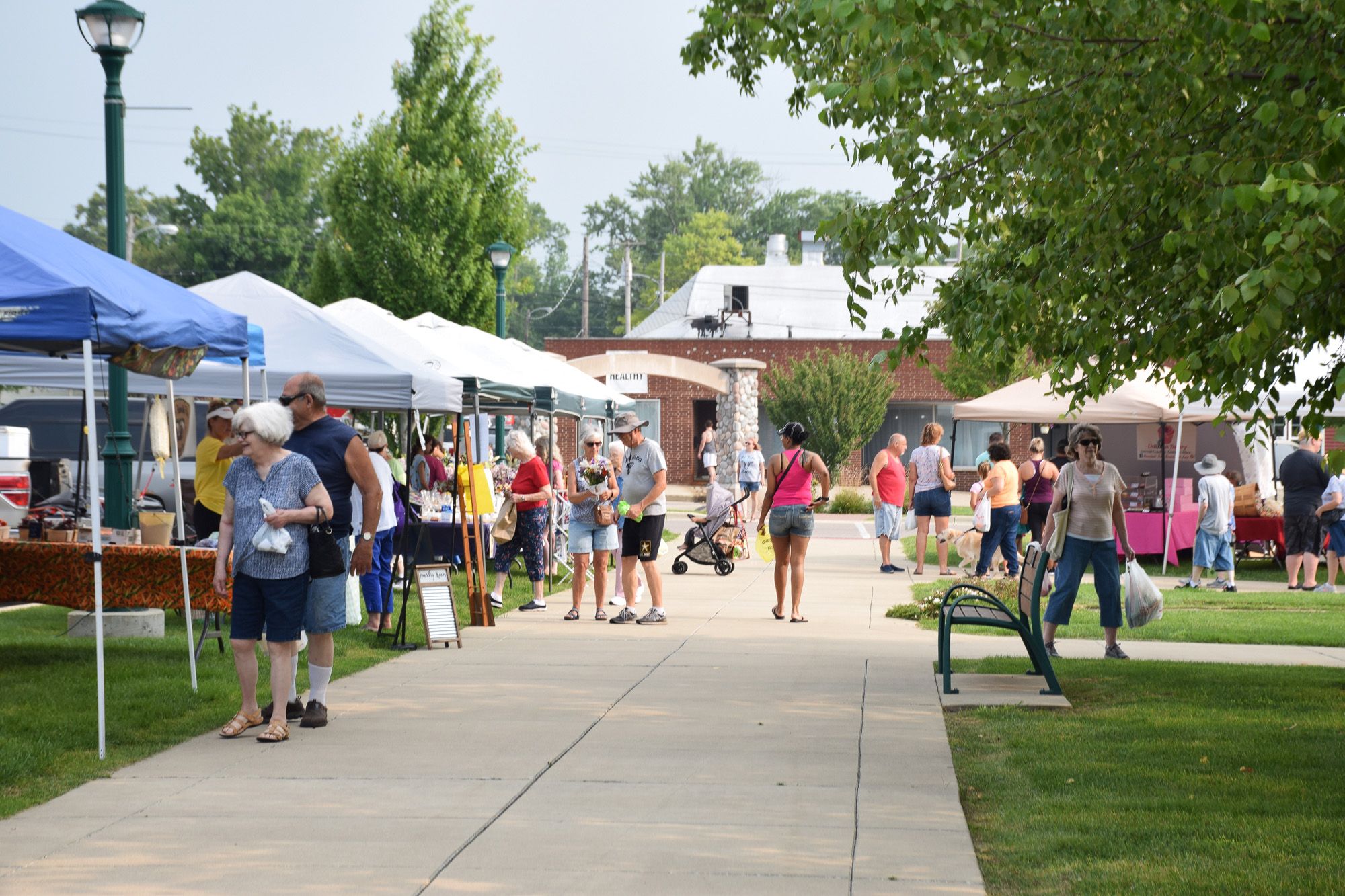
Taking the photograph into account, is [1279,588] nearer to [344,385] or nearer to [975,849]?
[344,385]

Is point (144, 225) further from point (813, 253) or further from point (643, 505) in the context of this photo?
point (643, 505)

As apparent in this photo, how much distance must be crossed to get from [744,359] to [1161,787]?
3578cm

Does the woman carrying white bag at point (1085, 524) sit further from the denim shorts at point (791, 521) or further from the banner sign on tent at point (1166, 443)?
the banner sign on tent at point (1166, 443)

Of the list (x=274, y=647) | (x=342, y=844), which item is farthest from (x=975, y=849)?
(x=274, y=647)

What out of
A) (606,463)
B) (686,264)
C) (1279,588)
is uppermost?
(686,264)

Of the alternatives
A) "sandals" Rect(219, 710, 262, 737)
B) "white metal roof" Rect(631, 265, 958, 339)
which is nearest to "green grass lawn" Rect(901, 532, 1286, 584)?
"sandals" Rect(219, 710, 262, 737)

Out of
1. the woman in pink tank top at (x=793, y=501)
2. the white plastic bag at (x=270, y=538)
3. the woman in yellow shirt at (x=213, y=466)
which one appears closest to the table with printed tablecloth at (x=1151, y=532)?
the woman in pink tank top at (x=793, y=501)

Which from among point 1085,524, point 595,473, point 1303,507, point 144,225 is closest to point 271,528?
point 595,473

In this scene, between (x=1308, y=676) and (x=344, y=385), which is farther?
(x=344, y=385)

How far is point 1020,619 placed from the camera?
9492mm

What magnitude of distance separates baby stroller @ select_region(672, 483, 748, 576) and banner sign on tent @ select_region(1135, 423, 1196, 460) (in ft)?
27.6

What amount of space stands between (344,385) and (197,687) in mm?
3772

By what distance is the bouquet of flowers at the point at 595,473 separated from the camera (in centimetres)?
1301

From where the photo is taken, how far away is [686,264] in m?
91.2
